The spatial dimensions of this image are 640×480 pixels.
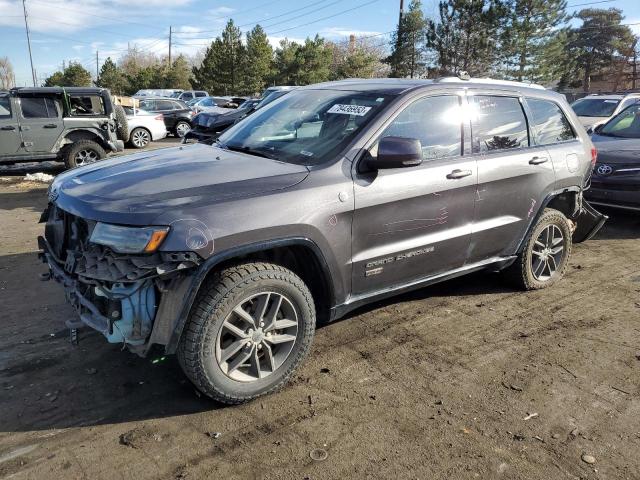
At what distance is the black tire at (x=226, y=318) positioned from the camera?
2795 millimetres

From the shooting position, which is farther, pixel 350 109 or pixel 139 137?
pixel 139 137

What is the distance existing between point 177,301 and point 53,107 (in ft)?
32.4

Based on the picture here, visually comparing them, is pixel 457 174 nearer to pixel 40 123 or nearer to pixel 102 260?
pixel 102 260

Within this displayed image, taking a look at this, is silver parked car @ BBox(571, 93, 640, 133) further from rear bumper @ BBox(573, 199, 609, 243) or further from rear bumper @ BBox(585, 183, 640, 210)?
rear bumper @ BBox(573, 199, 609, 243)

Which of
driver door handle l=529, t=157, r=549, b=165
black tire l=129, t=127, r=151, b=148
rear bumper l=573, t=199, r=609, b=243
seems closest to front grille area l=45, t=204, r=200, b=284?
driver door handle l=529, t=157, r=549, b=165

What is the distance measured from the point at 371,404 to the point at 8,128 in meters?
10.3

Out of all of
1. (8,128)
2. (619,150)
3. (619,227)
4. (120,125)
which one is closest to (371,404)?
(619,227)

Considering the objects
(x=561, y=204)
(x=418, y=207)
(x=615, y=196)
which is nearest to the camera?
(x=418, y=207)

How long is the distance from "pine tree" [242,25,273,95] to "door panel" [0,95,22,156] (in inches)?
1462

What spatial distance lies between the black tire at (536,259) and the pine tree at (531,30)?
37.0 m

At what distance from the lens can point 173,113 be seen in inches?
793

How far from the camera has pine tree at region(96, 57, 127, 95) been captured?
59.2 meters

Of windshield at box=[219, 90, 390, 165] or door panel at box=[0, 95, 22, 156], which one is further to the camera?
door panel at box=[0, 95, 22, 156]

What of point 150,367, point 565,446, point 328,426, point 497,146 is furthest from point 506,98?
point 150,367
